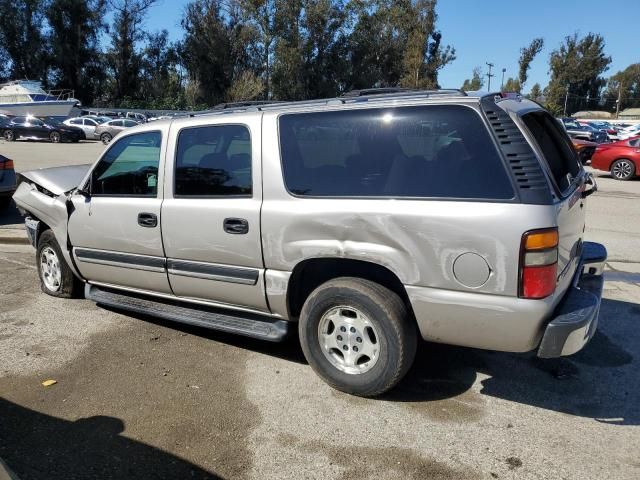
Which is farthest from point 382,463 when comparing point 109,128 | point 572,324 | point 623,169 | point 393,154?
point 109,128

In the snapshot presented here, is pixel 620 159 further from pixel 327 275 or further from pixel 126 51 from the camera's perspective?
pixel 126 51

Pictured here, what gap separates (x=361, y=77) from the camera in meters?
62.3

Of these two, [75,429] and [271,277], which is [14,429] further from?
[271,277]

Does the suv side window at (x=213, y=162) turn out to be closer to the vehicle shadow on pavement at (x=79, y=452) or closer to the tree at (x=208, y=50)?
the vehicle shadow on pavement at (x=79, y=452)

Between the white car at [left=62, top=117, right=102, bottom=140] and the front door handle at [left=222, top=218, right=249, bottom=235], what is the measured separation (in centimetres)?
3407

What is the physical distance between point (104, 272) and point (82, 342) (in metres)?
0.61

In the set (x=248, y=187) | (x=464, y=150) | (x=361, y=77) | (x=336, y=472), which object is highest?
(x=361, y=77)

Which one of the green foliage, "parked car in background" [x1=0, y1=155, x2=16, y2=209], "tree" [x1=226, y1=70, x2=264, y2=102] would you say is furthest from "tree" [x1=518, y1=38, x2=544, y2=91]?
"parked car in background" [x1=0, y1=155, x2=16, y2=209]

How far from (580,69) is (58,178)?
311ft

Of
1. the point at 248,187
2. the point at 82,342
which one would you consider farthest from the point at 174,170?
the point at 82,342

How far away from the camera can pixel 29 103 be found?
43.0 metres

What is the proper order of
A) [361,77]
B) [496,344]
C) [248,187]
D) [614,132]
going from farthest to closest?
[361,77], [614,132], [248,187], [496,344]

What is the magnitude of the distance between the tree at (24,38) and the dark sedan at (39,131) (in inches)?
1138

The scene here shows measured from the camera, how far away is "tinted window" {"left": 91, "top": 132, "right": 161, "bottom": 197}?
173 inches
